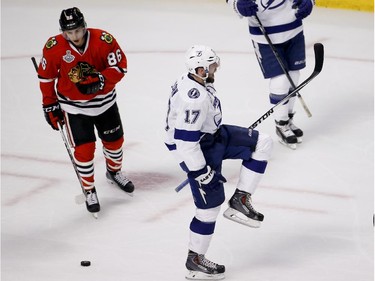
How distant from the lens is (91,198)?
486cm

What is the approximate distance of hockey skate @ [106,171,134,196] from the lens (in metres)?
5.07

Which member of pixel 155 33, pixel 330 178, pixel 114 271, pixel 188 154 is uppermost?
pixel 188 154

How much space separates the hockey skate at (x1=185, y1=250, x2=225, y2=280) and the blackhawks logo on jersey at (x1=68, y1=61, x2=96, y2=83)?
1044mm

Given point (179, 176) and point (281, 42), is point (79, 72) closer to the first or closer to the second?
point (179, 176)

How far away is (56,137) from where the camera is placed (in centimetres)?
588

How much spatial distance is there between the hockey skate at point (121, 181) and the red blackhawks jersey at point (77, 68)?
0.47 metres

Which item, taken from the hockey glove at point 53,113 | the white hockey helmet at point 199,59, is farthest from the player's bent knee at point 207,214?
the hockey glove at point 53,113

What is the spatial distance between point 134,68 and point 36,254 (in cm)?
286

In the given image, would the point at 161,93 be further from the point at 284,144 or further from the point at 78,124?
the point at 78,124

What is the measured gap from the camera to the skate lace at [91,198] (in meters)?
4.84

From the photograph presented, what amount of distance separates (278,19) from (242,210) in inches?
61.8

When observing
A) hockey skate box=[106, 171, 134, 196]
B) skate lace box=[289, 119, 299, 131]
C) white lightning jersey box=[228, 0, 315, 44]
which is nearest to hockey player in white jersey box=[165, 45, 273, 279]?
hockey skate box=[106, 171, 134, 196]

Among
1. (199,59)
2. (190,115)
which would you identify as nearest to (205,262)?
(190,115)

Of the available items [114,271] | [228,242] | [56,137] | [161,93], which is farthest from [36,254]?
[161,93]
